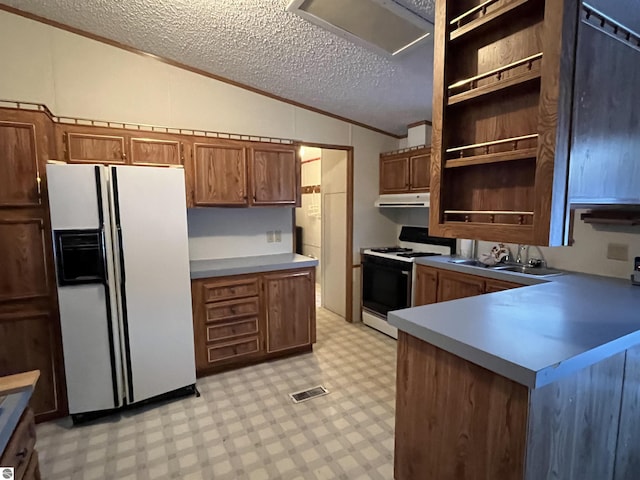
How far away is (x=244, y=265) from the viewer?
3.03 m

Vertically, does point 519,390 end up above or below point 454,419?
above

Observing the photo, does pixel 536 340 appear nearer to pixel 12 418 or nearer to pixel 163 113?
pixel 12 418

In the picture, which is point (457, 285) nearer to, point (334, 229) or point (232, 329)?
point (334, 229)

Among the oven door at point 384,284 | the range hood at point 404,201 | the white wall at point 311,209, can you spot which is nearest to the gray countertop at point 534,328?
the oven door at point 384,284

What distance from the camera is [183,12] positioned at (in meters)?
2.18

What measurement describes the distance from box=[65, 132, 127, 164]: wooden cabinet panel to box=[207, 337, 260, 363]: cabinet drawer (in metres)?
1.75

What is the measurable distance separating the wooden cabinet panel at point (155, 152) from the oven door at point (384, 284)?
229cm

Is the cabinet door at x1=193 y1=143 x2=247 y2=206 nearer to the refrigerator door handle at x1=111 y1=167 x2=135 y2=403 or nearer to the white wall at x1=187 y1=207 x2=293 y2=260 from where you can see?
the white wall at x1=187 y1=207 x2=293 y2=260

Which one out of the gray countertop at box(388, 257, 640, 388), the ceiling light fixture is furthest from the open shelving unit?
the ceiling light fixture

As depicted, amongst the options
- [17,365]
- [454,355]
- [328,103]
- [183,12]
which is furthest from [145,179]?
[454,355]

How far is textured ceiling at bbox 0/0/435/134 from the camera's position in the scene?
84.5 inches

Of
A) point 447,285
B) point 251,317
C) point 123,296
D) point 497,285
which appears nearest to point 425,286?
point 447,285

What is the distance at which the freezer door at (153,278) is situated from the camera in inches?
90.3

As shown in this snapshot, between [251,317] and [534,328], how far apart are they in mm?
2300
